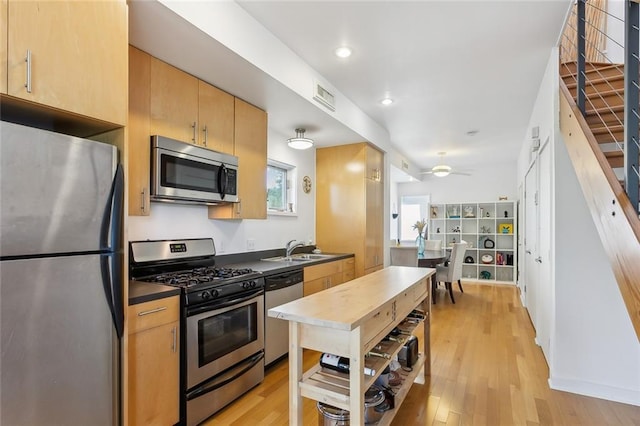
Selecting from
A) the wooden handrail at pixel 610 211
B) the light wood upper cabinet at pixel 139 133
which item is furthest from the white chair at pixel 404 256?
the light wood upper cabinet at pixel 139 133

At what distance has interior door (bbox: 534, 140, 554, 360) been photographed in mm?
3000

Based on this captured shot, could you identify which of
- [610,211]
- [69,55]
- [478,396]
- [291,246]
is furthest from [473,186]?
[69,55]

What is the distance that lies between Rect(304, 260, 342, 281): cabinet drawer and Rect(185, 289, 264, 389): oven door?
78cm

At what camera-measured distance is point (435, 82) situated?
3328 millimetres

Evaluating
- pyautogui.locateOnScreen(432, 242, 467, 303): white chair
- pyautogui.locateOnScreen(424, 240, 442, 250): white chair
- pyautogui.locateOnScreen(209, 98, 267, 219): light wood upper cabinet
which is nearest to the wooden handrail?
pyautogui.locateOnScreen(209, 98, 267, 219): light wood upper cabinet

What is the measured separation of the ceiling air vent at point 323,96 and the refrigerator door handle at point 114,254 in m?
1.93

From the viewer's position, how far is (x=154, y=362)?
1895 millimetres

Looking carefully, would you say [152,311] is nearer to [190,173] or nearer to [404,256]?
[190,173]

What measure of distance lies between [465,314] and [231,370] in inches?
143

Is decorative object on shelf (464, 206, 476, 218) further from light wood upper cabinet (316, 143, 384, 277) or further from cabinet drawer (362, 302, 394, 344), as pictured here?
cabinet drawer (362, 302, 394, 344)

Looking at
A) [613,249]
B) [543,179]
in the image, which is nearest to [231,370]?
[613,249]

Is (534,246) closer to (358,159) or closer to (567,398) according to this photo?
(567,398)

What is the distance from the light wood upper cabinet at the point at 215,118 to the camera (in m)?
2.60

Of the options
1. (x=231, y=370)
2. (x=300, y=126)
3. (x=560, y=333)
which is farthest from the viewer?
(x=300, y=126)
